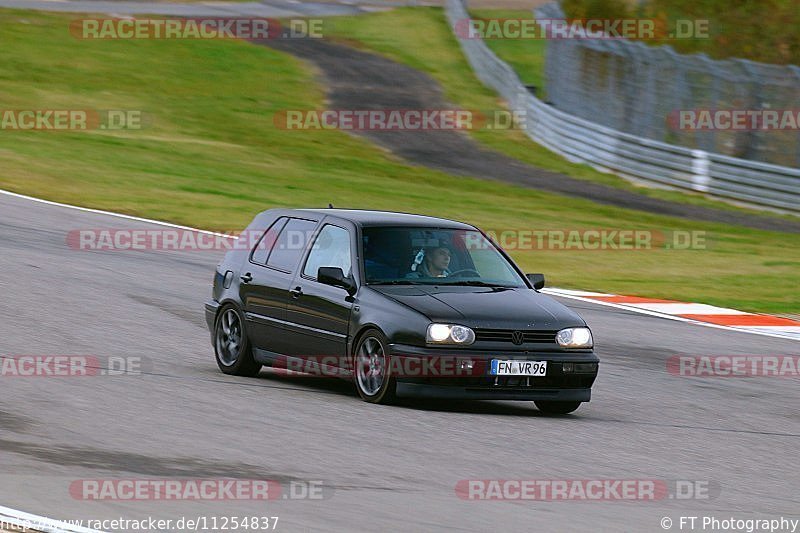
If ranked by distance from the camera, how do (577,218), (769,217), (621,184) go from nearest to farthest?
1. (577,218)
2. (769,217)
3. (621,184)

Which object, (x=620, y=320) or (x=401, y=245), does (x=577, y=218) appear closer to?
(x=620, y=320)

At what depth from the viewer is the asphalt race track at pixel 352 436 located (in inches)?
279

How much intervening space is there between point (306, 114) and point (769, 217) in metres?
13.6

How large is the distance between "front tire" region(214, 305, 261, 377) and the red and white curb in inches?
249

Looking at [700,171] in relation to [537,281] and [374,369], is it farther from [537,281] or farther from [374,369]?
[374,369]

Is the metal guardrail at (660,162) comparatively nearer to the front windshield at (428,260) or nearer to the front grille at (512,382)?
the front windshield at (428,260)

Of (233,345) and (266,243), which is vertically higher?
(266,243)

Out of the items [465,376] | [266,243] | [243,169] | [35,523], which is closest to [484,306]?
[465,376]

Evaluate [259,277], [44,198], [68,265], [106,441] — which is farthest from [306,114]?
[106,441]

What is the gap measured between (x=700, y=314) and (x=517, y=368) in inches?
293

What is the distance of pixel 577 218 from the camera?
26828mm

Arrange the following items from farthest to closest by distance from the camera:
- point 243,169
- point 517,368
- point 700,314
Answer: point 243,169 < point 700,314 < point 517,368

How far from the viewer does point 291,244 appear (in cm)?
1152

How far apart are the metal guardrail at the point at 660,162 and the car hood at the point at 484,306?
19865 millimetres
